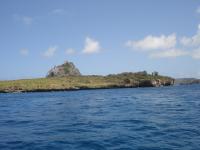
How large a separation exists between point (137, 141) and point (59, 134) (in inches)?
311

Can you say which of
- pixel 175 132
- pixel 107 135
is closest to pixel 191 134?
pixel 175 132

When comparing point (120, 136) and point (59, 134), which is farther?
point (59, 134)

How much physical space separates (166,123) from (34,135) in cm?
1443

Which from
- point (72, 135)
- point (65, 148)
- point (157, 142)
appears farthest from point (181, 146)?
point (72, 135)

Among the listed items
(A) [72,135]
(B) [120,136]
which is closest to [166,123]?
(B) [120,136]

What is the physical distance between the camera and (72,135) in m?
30.0

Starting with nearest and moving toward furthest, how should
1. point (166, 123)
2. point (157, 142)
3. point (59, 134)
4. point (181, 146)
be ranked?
1. point (181, 146)
2. point (157, 142)
3. point (59, 134)
4. point (166, 123)

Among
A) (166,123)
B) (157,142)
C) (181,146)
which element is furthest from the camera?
(166,123)

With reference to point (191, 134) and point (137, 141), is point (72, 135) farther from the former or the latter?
point (191, 134)

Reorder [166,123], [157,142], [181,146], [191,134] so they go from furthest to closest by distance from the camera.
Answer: [166,123] < [191,134] < [157,142] < [181,146]

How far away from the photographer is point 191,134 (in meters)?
28.8

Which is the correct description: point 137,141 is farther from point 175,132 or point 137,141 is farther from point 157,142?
point 175,132

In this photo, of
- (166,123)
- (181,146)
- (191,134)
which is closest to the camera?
(181,146)

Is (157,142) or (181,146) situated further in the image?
(157,142)
